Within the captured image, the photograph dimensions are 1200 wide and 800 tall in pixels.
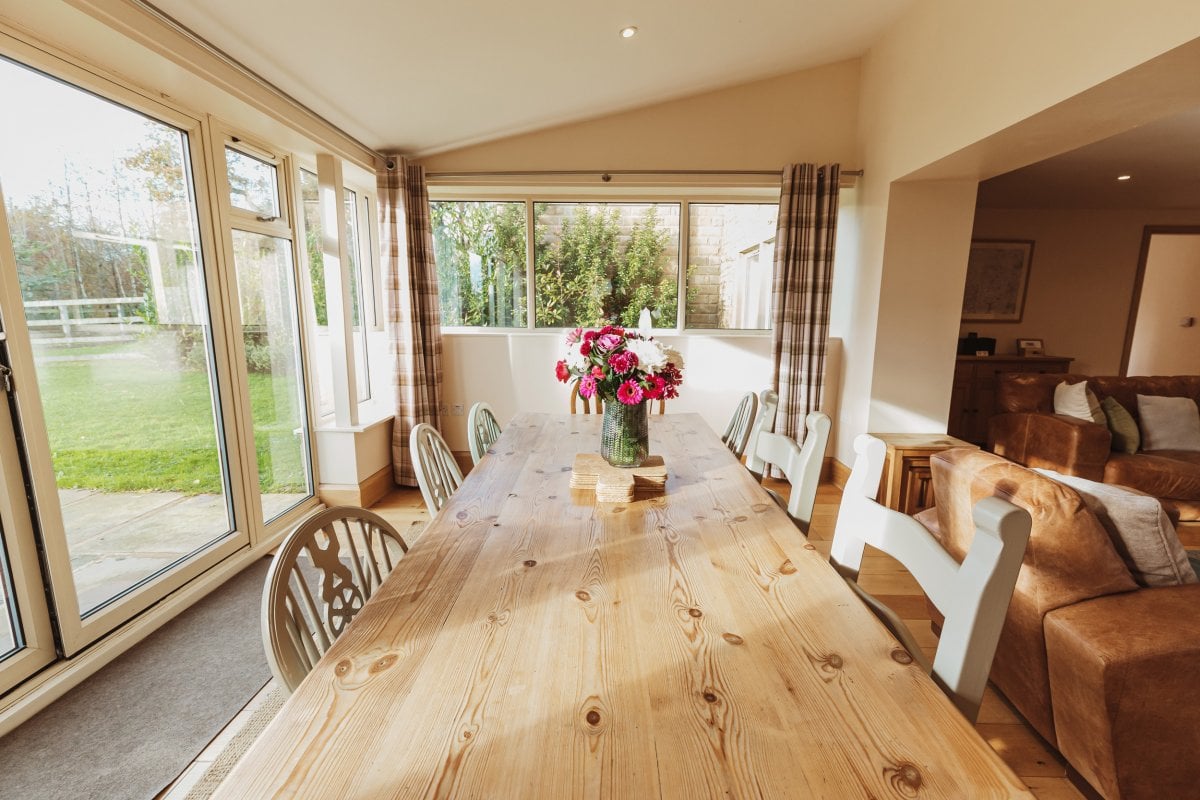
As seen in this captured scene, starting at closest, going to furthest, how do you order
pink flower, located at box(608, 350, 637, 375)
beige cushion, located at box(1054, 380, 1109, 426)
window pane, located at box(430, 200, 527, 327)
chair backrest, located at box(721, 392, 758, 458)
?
pink flower, located at box(608, 350, 637, 375) < chair backrest, located at box(721, 392, 758, 458) < beige cushion, located at box(1054, 380, 1109, 426) < window pane, located at box(430, 200, 527, 327)

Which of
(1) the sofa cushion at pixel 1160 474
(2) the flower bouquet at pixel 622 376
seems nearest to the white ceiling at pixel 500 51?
(2) the flower bouquet at pixel 622 376

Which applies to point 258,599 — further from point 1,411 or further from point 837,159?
point 837,159

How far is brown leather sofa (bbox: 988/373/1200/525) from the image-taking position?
3211 millimetres

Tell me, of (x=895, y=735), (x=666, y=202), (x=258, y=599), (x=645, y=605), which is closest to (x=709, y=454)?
(x=645, y=605)

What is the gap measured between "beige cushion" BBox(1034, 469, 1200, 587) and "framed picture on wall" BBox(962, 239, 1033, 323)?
441cm

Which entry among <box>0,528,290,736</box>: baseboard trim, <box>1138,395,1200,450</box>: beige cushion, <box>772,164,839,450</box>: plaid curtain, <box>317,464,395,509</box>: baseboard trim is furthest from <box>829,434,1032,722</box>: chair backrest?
<box>1138,395,1200,450</box>: beige cushion

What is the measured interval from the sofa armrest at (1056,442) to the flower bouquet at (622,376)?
10.8 feet

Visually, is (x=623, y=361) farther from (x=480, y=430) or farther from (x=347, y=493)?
(x=347, y=493)

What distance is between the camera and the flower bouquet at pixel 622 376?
63.4 inches

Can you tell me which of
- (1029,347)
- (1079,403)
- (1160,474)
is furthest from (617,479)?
(1029,347)

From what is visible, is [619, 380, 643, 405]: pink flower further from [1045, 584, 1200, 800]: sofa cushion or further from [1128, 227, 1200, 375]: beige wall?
[1128, 227, 1200, 375]: beige wall

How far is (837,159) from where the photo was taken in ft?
12.5

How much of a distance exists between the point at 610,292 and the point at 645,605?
3.51 metres

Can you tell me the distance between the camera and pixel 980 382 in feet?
16.1
